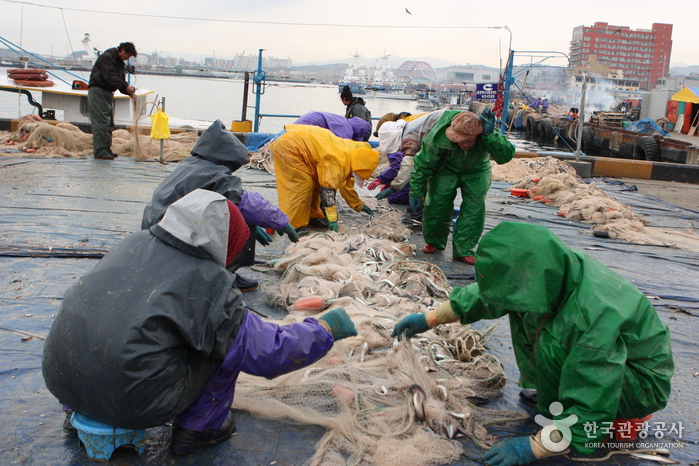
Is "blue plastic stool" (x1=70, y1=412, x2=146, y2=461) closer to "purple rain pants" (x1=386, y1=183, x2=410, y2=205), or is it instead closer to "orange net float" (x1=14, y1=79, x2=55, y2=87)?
"purple rain pants" (x1=386, y1=183, x2=410, y2=205)

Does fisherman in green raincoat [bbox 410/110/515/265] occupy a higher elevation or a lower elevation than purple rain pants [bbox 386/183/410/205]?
higher

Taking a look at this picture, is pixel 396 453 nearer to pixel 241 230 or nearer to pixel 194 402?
pixel 194 402

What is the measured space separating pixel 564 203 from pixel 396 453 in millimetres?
6224

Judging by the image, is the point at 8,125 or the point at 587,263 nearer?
the point at 587,263

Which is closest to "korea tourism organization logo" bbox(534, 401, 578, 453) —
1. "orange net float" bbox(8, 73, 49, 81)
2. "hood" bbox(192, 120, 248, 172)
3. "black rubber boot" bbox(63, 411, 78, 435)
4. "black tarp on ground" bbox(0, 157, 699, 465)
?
Answer: "black tarp on ground" bbox(0, 157, 699, 465)

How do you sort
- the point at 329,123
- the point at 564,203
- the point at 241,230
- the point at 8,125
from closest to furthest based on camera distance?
the point at 241,230
the point at 329,123
the point at 564,203
the point at 8,125

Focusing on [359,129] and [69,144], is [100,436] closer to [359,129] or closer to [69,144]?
[359,129]

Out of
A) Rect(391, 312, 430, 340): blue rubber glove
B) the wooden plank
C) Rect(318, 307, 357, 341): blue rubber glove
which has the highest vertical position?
the wooden plank

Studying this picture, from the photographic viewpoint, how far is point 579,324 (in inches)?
78.4

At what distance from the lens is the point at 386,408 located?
2.45 m

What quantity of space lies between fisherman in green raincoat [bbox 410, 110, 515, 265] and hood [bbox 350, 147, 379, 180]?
0.45 metres

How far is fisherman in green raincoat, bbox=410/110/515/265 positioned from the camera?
4770mm

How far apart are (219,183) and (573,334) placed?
2345 mm

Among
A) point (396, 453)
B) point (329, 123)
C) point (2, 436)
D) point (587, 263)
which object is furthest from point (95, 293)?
point (329, 123)
